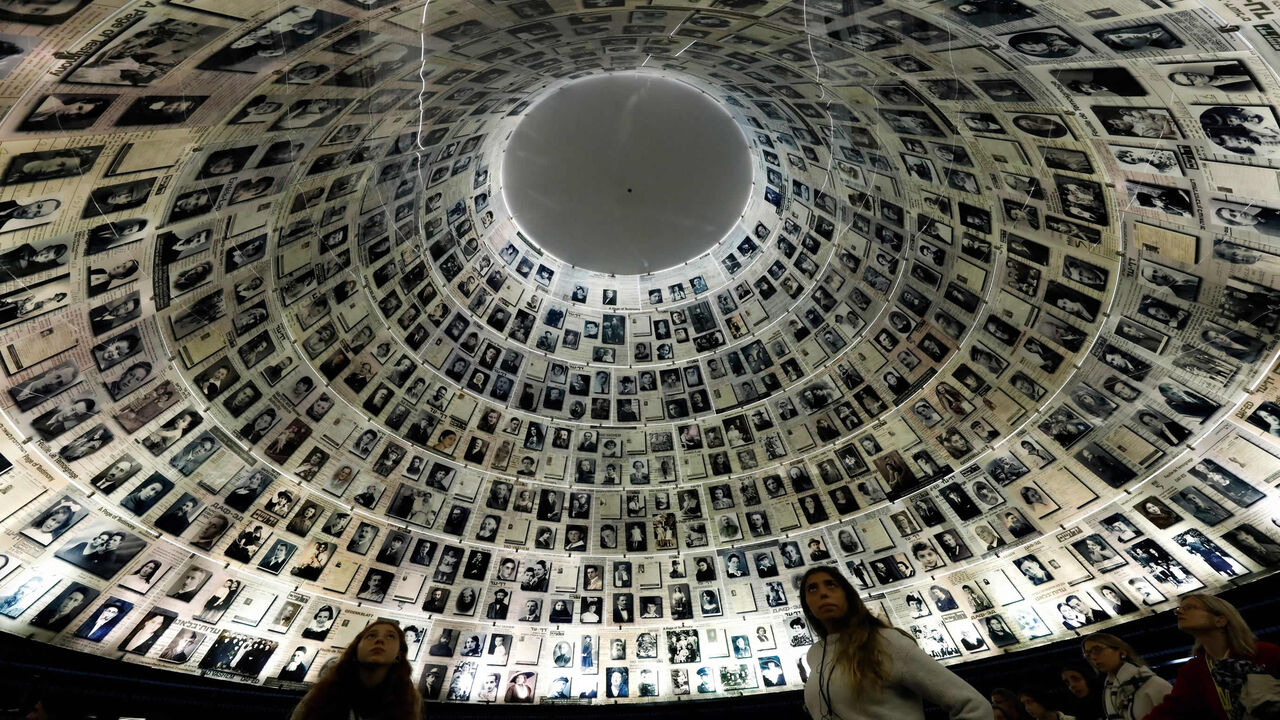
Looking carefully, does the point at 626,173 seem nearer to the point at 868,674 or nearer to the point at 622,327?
the point at 622,327

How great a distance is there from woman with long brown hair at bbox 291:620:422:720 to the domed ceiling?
262 inches

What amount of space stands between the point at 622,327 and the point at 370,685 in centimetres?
1638

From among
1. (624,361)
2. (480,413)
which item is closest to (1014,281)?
(624,361)

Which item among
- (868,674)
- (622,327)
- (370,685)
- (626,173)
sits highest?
(868,674)

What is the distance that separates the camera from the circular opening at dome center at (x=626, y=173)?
17.1m

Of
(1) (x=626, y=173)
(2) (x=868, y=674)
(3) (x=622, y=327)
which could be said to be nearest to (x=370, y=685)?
(2) (x=868, y=674)

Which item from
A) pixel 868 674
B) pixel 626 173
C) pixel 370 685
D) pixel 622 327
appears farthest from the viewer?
pixel 622 327

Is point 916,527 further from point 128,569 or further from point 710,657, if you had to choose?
point 128,569

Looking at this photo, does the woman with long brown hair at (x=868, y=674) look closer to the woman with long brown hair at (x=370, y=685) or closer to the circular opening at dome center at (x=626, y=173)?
the woman with long brown hair at (x=370, y=685)

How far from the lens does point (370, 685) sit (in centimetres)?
434

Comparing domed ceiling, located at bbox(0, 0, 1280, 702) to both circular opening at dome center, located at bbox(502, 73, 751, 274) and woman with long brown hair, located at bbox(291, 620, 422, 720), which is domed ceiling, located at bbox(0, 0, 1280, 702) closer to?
circular opening at dome center, located at bbox(502, 73, 751, 274)

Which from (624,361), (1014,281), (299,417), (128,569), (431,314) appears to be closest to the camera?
(128,569)

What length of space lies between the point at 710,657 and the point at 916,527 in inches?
253

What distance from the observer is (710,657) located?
16.9 meters
